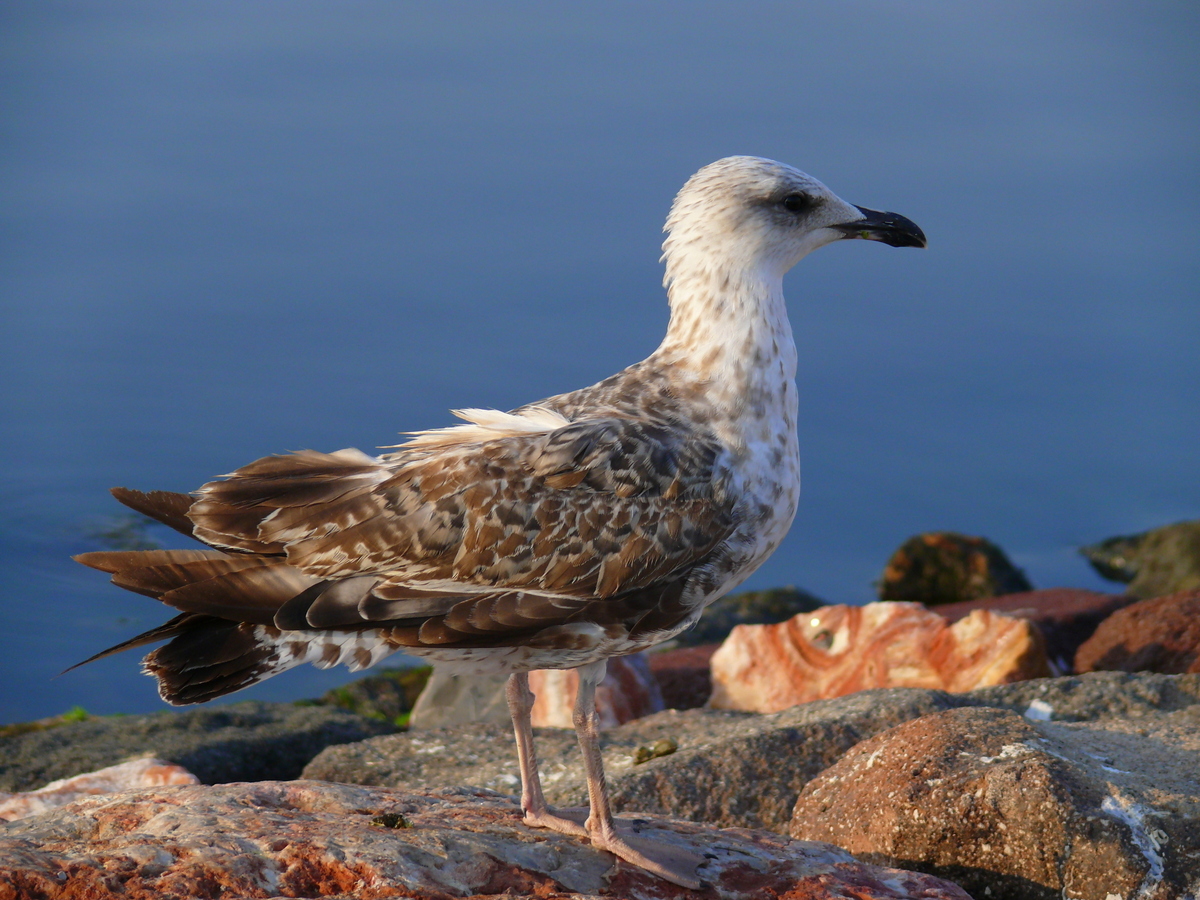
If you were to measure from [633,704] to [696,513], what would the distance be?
400 cm

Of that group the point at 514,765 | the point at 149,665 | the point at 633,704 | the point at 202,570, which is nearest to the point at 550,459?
the point at 202,570

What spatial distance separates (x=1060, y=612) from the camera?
31.7 ft

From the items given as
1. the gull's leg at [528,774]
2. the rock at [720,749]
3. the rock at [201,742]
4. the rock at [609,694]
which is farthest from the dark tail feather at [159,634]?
the rock at [609,694]

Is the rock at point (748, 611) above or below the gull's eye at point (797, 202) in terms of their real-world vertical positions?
below

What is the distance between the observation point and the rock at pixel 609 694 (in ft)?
26.5

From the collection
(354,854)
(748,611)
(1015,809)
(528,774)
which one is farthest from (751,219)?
(748,611)

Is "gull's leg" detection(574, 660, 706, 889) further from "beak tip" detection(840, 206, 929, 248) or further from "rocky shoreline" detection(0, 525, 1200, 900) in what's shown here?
"beak tip" detection(840, 206, 929, 248)

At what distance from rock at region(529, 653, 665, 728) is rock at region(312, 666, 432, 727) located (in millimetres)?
2270

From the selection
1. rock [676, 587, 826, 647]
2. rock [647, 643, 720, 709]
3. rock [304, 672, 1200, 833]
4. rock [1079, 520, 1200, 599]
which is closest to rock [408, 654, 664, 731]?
rock [647, 643, 720, 709]

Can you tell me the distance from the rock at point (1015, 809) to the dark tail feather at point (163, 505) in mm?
2888

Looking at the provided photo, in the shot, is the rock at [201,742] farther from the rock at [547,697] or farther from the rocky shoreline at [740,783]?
the rock at [547,697]

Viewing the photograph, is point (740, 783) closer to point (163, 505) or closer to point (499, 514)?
point (499, 514)

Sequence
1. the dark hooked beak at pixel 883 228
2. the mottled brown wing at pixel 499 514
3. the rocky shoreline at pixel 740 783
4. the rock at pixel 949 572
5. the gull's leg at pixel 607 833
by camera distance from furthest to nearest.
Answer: the rock at pixel 949 572 < the dark hooked beak at pixel 883 228 < the mottled brown wing at pixel 499 514 < the gull's leg at pixel 607 833 < the rocky shoreline at pixel 740 783

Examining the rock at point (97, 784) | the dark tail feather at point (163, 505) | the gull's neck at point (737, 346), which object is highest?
the gull's neck at point (737, 346)
